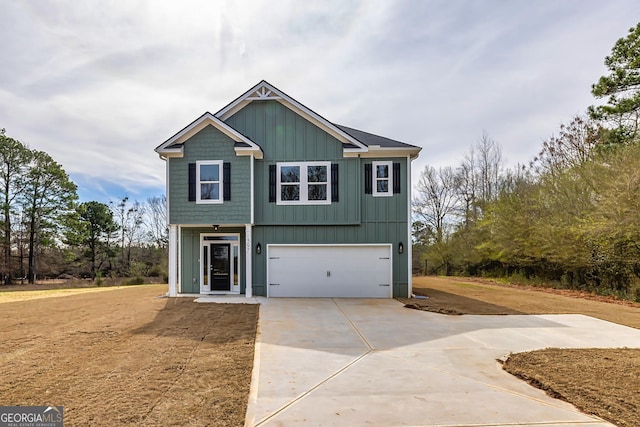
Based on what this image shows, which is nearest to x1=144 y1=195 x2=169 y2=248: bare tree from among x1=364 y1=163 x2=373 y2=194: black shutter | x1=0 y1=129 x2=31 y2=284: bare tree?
x1=0 y1=129 x2=31 y2=284: bare tree

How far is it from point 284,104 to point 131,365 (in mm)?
9882

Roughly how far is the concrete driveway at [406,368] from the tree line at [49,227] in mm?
19910

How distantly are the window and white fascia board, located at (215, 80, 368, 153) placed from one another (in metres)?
0.86

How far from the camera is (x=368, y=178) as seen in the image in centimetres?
1268

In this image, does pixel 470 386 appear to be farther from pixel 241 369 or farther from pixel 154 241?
pixel 154 241

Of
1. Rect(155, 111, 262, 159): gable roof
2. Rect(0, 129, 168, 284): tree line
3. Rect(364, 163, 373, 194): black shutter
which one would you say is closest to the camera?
Rect(155, 111, 262, 159): gable roof

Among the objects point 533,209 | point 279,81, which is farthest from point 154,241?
point 533,209

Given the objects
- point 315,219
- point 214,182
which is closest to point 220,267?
point 214,182

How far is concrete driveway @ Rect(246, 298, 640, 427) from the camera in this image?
11.8ft

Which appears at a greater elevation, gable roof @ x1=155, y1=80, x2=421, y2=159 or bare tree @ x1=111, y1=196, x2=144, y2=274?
gable roof @ x1=155, y1=80, x2=421, y2=159

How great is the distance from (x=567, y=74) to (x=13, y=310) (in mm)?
18468

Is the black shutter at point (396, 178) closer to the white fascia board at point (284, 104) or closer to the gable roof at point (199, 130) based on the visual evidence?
the white fascia board at point (284, 104)

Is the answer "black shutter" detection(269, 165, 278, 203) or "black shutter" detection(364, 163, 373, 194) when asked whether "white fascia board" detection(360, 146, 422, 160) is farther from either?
"black shutter" detection(269, 165, 278, 203)

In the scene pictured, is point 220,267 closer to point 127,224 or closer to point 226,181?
point 226,181
